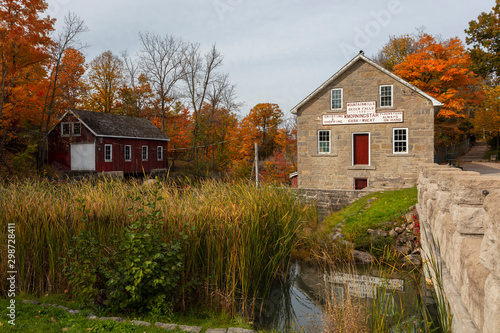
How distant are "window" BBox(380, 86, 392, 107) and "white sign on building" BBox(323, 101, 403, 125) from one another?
1.54 feet

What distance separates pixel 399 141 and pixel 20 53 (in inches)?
889

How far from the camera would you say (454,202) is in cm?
390

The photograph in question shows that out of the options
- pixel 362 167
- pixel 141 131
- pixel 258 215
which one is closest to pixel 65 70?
pixel 141 131

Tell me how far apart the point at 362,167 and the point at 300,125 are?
4.44 meters

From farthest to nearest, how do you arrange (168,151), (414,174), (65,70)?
(168,151) → (65,70) → (414,174)

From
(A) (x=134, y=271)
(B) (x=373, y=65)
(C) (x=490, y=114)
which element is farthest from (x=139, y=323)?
(C) (x=490, y=114)

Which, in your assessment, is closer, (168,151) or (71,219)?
(71,219)

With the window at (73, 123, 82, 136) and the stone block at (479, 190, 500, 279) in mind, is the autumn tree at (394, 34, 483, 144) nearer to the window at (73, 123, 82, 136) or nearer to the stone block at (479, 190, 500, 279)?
the stone block at (479, 190, 500, 279)

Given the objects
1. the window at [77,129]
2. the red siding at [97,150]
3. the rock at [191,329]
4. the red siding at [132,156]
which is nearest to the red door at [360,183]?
the red siding at [132,156]

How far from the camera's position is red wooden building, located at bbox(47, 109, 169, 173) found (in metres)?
29.0

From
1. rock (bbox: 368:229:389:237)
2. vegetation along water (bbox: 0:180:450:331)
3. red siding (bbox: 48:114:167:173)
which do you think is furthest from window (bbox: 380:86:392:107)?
red siding (bbox: 48:114:167:173)

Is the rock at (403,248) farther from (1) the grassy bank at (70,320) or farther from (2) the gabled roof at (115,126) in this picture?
(2) the gabled roof at (115,126)

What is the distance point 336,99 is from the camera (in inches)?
840

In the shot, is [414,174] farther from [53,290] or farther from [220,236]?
[53,290]
